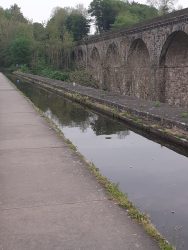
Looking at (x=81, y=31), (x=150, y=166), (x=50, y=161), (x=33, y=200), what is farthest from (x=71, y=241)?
(x=81, y=31)

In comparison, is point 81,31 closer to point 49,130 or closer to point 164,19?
point 164,19

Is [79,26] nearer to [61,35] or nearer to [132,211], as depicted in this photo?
[61,35]

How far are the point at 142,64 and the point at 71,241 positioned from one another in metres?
23.9

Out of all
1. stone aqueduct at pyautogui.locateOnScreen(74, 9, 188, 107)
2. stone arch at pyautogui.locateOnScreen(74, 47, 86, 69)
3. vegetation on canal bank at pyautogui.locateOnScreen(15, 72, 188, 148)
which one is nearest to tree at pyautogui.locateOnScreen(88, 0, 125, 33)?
stone arch at pyautogui.locateOnScreen(74, 47, 86, 69)

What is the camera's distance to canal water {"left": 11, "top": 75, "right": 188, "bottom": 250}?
513 centimetres

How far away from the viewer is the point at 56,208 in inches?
194

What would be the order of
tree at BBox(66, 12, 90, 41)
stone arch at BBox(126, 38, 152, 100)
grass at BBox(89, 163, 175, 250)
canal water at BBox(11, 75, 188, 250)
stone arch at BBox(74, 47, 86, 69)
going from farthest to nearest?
tree at BBox(66, 12, 90, 41)
stone arch at BBox(74, 47, 86, 69)
stone arch at BBox(126, 38, 152, 100)
canal water at BBox(11, 75, 188, 250)
grass at BBox(89, 163, 175, 250)

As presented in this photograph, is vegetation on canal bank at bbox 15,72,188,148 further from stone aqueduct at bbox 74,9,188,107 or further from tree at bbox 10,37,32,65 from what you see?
tree at bbox 10,37,32,65

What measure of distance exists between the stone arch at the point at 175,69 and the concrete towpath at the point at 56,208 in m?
15.3

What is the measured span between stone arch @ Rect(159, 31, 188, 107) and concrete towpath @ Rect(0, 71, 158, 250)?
50.1 ft

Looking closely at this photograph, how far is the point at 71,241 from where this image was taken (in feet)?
13.3

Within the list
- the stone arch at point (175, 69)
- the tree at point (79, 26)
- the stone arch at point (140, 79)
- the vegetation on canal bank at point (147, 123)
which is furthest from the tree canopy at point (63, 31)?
the vegetation on canal bank at point (147, 123)

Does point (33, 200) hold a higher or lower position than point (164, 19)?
lower

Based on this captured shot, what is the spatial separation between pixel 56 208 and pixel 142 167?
2867 millimetres
